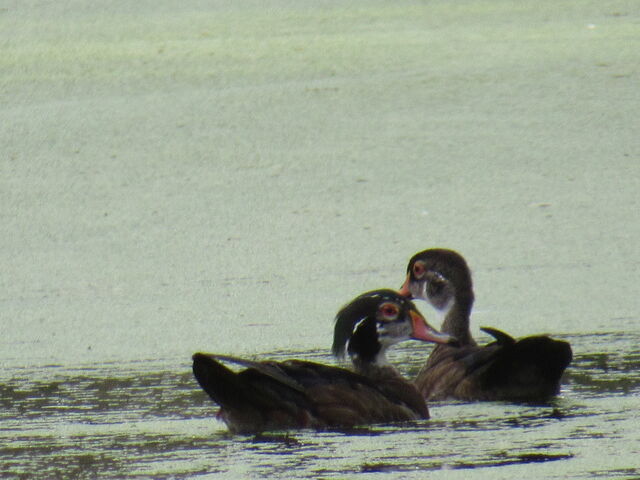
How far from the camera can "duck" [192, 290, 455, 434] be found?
669 cm

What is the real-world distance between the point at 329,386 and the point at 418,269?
5.88 ft

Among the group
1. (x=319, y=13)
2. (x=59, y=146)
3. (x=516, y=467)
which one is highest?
(x=319, y=13)

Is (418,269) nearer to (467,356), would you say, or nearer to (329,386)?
(467,356)

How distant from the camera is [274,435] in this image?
22.2 ft

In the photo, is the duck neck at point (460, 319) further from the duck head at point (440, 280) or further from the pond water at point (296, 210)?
the pond water at point (296, 210)

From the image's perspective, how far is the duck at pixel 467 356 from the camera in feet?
24.1

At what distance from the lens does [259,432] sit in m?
6.84

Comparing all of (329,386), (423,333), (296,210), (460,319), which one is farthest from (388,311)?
(296,210)

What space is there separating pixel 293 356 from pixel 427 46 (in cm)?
735

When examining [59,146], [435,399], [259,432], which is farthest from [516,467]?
[59,146]

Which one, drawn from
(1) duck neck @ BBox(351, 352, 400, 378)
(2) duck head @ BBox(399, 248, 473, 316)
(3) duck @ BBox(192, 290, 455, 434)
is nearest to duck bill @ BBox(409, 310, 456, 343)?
(3) duck @ BBox(192, 290, 455, 434)

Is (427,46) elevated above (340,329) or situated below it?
above

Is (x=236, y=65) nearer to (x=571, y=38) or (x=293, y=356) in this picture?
(x=571, y=38)

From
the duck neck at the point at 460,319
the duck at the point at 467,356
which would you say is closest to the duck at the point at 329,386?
the duck at the point at 467,356
